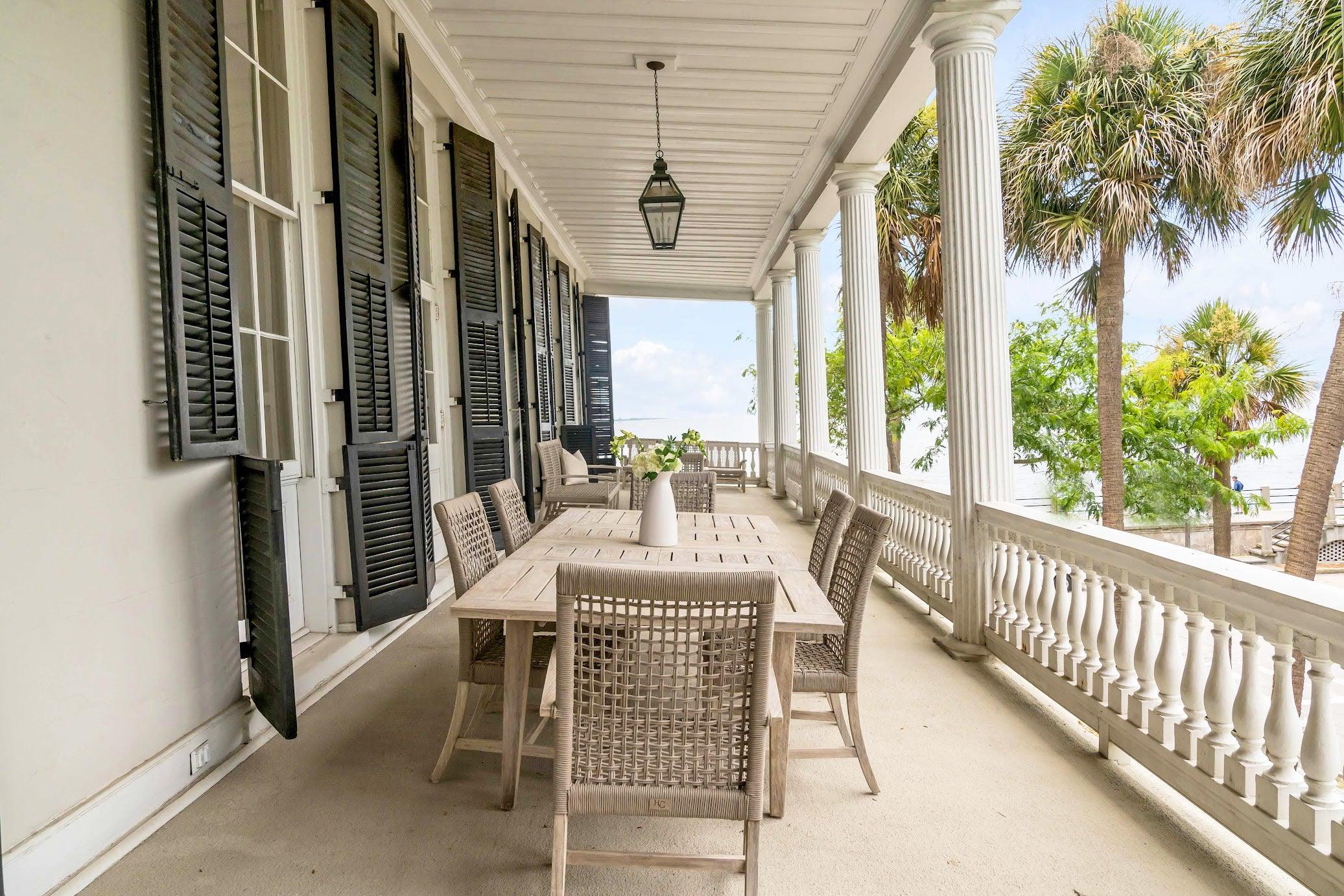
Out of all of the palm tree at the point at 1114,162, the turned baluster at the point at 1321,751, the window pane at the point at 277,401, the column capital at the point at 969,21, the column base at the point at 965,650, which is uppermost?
the palm tree at the point at 1114,162

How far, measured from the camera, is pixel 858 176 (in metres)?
6.06

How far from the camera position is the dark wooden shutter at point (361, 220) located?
344 centimetres

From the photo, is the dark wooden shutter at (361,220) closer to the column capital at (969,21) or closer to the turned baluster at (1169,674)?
the column capital at (969,21)

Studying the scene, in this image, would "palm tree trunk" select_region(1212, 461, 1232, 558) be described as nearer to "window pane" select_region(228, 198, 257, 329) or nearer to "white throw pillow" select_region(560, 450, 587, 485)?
"white throw pillow" select_region(560, 450, 587, 485)

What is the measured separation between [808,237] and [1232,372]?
36.2ft

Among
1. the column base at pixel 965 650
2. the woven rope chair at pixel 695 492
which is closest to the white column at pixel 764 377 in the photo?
the woven rope chair at pixel 695 492

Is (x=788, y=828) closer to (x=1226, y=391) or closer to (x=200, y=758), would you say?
(x=200, y=758)

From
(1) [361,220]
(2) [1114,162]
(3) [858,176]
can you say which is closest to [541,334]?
(3) [858,176]

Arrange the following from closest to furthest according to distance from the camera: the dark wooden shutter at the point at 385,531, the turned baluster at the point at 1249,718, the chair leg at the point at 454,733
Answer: the turned baluster at the point at 1249,718
the chair leg at the point at 454,733
the dark wooden shutter at the point at 385,531

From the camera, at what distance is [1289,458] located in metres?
14.3

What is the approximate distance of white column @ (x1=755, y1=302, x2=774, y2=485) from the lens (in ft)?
42.9

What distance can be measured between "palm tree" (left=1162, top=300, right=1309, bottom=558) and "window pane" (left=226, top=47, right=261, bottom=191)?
15.1 meters

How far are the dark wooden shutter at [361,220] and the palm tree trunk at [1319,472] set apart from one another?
6.85m

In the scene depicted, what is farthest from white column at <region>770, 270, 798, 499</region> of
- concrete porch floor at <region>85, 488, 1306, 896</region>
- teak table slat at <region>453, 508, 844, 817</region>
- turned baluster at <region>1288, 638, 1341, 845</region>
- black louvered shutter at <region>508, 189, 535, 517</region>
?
turned baluster at <region>1288, 638, 1341, 845</region>
